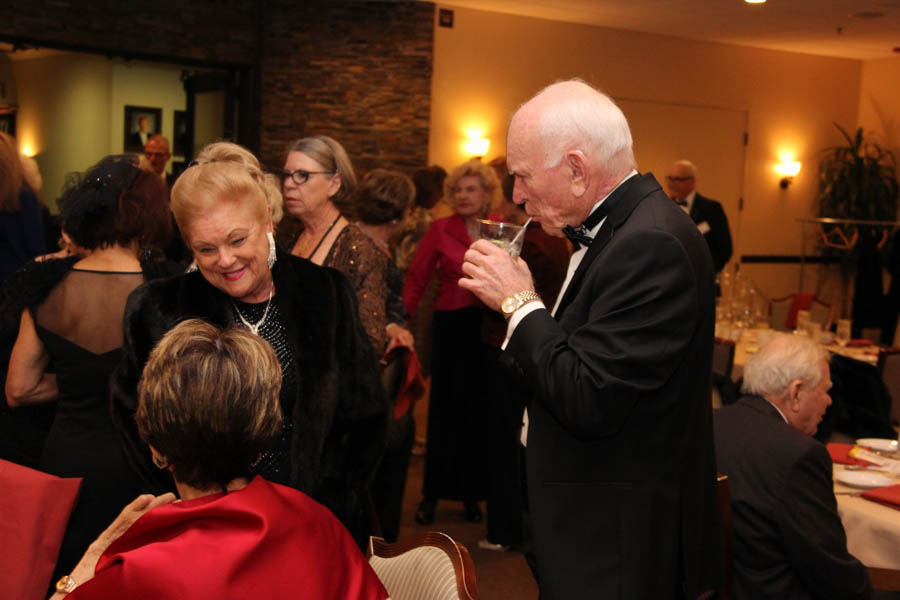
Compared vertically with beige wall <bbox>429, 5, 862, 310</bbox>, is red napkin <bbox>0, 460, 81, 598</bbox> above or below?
below

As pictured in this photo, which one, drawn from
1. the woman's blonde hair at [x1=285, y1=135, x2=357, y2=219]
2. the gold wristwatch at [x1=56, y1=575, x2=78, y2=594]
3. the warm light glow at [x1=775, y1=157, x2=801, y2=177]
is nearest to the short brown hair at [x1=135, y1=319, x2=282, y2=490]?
the gold wristwatch at [x1=56, y1=575, x2=78, y2=594]

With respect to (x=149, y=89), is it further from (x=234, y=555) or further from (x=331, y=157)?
(x=234, y=555)

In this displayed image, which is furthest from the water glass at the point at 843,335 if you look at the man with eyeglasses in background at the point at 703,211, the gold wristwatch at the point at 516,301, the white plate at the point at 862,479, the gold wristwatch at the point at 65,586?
the gold wristwatch at the point at 65,586

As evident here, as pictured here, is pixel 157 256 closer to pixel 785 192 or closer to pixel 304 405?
pixel 304 405

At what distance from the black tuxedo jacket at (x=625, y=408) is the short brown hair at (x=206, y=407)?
48 centimetres

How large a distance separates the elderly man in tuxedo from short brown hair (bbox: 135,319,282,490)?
1.55 ft

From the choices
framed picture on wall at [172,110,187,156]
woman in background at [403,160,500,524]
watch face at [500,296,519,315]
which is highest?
framed picture on wall at [172,110,187,156]

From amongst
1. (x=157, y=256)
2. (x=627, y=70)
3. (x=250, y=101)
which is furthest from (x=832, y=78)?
(x=157, y=256)

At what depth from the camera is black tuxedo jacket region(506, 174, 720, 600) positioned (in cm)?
157

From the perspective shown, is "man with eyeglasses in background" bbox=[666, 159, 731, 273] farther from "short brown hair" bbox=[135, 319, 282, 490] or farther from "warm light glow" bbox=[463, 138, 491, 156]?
"short brown hair" bbox=[135, 319, 282, 490]

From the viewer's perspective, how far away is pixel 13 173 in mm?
4203

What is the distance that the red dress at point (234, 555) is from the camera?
53.4 inches

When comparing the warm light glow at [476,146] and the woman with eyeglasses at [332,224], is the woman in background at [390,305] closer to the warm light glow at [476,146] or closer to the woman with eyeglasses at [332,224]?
the woman with eyeglasses at [332,224]

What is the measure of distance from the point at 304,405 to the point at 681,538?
90 cm
